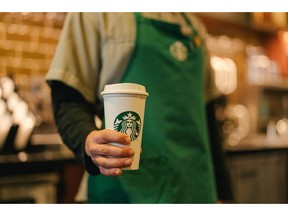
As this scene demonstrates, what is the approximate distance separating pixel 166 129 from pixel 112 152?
0.78 feet

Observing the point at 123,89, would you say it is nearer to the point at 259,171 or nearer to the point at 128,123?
the point at 128,123

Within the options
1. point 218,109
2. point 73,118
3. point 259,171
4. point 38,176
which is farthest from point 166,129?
point 218,109

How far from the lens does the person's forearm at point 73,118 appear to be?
1.63ft

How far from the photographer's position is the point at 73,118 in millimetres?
544

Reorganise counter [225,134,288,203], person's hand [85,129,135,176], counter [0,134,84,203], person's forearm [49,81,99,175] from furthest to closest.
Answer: counter [225,134,288,203]
counter [0,134,84,203]
person's forearm [49,81,99,175]
person's hand [85,129,135,176]

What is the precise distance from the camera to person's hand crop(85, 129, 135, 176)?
1.26 feet

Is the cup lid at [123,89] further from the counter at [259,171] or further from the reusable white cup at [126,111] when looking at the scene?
the counter at [259,171]

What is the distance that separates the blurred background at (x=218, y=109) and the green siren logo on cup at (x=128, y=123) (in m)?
0.36

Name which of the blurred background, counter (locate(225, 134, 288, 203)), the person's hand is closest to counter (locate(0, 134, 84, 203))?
the blurred background

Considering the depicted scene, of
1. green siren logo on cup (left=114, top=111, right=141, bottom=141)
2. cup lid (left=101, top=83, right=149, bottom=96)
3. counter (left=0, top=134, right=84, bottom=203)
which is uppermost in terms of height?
cup lid (left=101, top=83, right=149, bottom=96)

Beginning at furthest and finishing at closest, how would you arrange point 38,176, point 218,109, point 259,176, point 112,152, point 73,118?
point 218,109
point 259,176
point 38,176
point 73,118
point 112,152

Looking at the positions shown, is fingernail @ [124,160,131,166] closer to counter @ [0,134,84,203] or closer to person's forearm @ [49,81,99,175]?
person's forearm @ [49,81,99,175]

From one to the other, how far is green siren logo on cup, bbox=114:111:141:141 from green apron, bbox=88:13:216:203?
14cm
